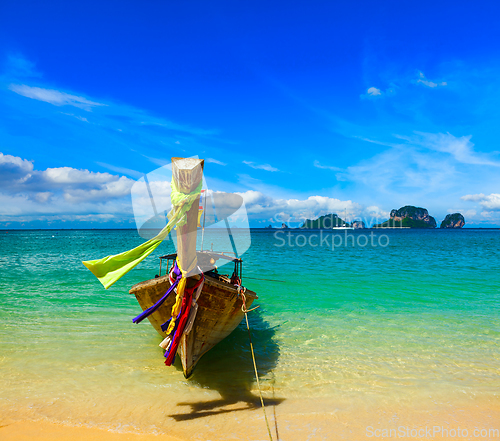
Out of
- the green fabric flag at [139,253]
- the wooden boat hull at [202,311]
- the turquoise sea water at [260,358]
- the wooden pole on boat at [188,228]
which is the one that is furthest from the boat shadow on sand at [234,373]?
the green fabric flag at [139,253]

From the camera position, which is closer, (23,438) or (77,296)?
(23,438)

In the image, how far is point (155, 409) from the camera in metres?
5.67

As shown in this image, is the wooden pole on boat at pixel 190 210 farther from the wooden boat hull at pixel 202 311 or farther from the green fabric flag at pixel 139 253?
the wooden boat hull at pixel 202 311

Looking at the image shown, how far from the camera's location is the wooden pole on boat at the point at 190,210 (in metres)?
5.79

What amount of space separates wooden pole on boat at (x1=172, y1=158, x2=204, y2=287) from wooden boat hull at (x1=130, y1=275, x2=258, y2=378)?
2.29ft

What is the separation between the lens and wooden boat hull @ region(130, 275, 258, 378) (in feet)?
21.8

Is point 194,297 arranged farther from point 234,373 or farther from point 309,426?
point 309,426

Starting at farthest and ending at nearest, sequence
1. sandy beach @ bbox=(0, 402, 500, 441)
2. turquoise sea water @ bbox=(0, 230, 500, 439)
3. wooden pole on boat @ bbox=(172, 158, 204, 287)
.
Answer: turquoise sea water @ bbox=(0, 230, 500, 439), wooden pole on boat @ bbox=(172, 158, 204, 287), sandy beach @ bbox=(0, 402, 500, 441)

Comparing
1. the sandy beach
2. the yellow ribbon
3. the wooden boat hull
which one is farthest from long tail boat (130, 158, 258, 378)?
the sandy beach

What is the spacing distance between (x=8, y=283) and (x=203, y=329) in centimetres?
1665

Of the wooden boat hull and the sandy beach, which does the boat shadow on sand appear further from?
the wooden boat hull

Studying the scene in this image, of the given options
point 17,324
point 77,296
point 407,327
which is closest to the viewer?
point 17,324

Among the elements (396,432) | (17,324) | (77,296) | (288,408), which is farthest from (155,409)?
(77,296)

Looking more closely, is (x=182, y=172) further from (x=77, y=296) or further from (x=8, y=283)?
(x=8, y=283)
